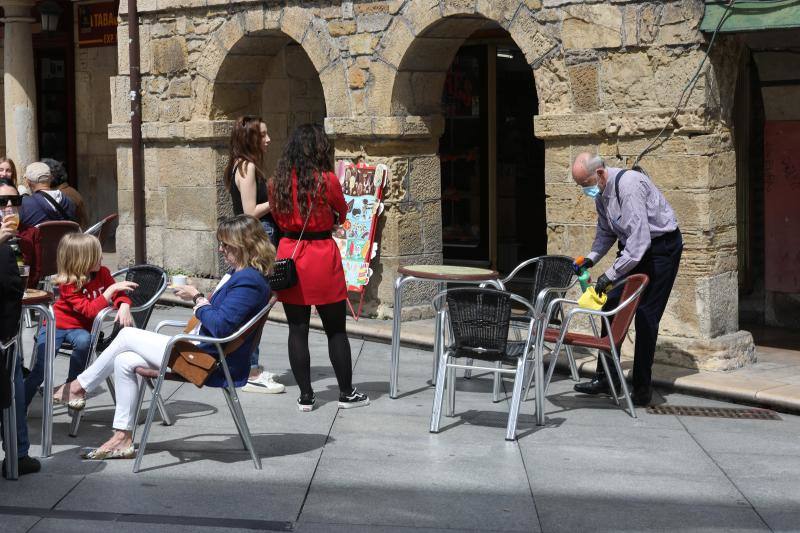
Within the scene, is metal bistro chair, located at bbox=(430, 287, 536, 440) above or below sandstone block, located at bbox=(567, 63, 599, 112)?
below

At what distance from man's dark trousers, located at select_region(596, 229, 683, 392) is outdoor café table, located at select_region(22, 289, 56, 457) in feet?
11.0

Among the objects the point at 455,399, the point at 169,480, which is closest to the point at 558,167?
the point at 455,399

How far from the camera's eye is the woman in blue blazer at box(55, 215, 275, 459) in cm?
636

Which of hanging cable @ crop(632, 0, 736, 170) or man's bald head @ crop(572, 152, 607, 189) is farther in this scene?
hanging cable @ crop(632, 0, 736, 170)

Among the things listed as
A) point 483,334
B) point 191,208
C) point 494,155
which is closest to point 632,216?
point 483,334

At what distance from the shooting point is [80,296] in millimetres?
7176

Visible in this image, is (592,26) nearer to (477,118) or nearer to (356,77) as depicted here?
(356,77)

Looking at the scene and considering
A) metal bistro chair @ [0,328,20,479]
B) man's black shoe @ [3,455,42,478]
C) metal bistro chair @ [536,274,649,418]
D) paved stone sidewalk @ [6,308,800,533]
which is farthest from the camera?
metal bistro chair @ [536,274,649,418]

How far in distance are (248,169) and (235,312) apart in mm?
2246

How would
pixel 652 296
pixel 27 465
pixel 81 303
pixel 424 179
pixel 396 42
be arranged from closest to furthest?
pixel 27 465 → pixel 81 303 → pixel 652 296 → pixel 396 42 → pixel 424 179

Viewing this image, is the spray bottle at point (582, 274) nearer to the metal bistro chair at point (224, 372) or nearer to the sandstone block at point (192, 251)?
the metal bistro chair at point (224, 372)

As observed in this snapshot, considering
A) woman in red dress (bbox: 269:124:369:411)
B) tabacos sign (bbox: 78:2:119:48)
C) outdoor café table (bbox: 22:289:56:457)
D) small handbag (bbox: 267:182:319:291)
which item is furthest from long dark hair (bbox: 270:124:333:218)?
tabacos sign (bbox: 78:2:119:48)

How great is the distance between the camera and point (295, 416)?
301 inches

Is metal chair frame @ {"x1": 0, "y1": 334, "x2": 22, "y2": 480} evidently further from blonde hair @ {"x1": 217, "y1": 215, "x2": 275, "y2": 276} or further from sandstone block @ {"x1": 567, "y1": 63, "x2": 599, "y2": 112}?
sandstone block @ {"x1": 567, "y1": 63, "x2": 599, "y2": 112}
